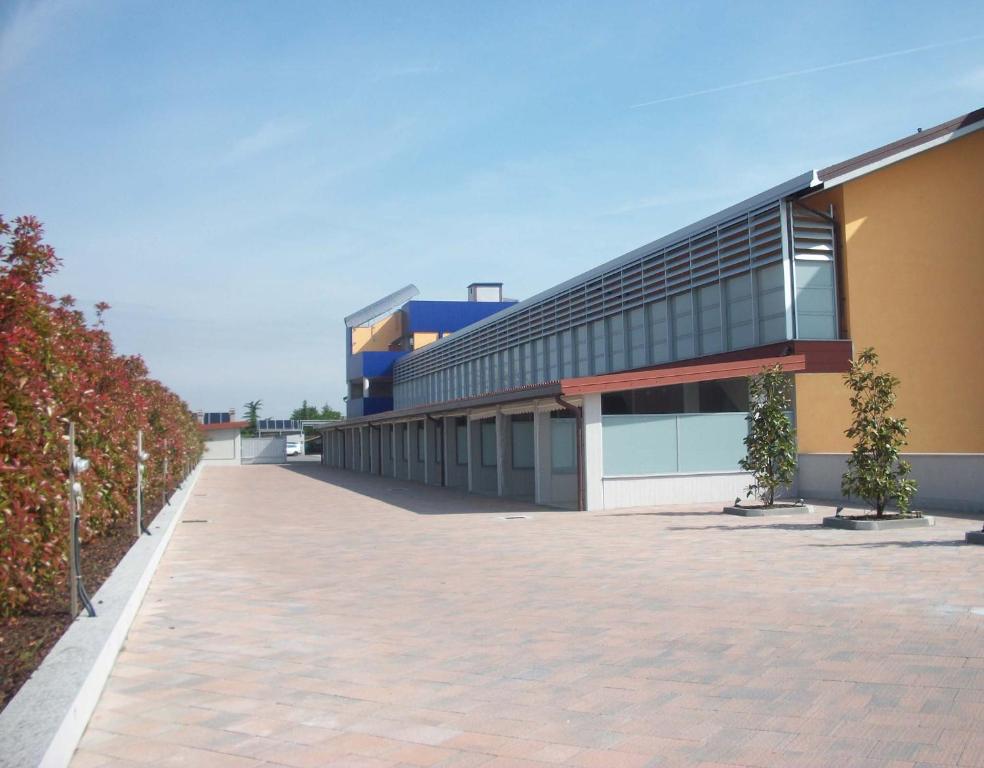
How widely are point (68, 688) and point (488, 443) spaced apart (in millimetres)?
21946

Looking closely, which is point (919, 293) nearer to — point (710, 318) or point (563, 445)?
point (710, 318)

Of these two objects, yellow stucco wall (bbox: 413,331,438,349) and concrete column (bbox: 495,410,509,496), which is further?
yellow stucco wall (bbox: 413,331,438,349)

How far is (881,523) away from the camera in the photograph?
14.3 metres

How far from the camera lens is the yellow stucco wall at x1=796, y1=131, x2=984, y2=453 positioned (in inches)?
877

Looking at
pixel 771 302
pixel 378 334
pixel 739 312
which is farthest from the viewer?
pixel 378 334

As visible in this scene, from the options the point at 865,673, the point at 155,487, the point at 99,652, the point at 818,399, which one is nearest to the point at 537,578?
the point at 865,673

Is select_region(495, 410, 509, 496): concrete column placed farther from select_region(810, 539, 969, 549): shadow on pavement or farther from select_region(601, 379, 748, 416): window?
select_region(810, 539, 969, 549): shadow on pavement

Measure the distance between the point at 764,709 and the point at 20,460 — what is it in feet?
17.7

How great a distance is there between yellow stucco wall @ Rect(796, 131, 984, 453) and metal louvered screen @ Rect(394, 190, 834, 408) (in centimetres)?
102

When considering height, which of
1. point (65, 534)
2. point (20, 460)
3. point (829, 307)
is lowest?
point (65, 534)

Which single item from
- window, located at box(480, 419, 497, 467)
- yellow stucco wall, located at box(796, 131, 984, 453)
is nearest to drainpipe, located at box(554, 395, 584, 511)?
yellow stucco wall, located at box(796, 131, 984, 453)

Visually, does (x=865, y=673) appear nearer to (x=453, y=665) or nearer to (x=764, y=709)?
(x=764, y=709)

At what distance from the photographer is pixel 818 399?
22312mm

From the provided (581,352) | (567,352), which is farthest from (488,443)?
(567,352)
